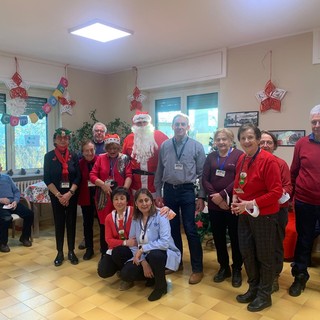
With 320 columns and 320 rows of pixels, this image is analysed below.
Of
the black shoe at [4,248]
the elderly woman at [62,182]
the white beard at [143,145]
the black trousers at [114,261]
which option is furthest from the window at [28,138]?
the black trousers at [114,261]

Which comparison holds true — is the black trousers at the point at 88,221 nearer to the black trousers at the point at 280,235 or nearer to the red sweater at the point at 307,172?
the black trousers at the point at 280,235

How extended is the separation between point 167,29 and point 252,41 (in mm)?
1143

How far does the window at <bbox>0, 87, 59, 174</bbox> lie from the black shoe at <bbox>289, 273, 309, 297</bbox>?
4014mm

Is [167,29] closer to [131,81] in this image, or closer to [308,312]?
[131,81]

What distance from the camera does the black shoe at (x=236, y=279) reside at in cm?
278

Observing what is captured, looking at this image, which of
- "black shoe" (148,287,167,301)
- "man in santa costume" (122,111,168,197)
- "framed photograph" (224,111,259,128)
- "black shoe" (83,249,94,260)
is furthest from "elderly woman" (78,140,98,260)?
"framed photograph" (224,111,259,128)

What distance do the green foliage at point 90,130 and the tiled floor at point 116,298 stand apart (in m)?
2.41

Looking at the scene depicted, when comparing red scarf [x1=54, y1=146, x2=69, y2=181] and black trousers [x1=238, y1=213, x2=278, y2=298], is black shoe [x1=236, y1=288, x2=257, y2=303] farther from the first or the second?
red scarf [x1=54, y1=146, x2=69, y2=181]

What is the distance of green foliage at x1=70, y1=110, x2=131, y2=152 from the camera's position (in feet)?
17.6

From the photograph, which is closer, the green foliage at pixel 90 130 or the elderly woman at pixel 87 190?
the elderly woman at pixel 87 190

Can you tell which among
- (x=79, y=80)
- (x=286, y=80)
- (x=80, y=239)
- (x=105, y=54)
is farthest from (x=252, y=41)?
(x=80, y=239)

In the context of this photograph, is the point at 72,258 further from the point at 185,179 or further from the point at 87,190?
the point at 185,179

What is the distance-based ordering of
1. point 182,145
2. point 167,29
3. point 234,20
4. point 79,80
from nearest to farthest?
point 182,145 < point 234,20 < point 167,29 < point 79,80

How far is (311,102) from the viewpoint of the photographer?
3.73m
